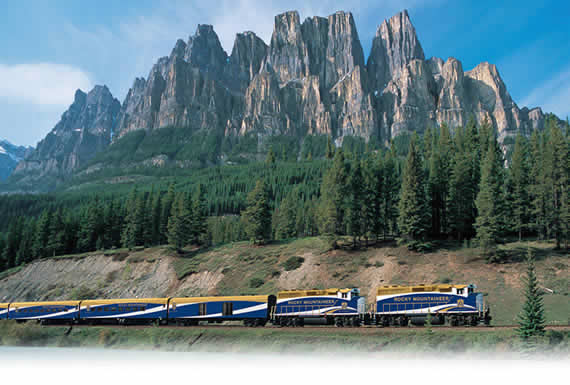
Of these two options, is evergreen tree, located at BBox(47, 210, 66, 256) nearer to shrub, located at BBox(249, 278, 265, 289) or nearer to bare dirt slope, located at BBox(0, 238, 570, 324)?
bare dirt slope, located at BBox(0, 238, 570, 324)

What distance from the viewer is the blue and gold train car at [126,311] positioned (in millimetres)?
44875

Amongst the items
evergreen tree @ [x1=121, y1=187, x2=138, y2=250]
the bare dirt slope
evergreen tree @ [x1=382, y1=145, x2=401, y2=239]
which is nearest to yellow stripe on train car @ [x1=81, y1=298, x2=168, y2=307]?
the bare dirt slope

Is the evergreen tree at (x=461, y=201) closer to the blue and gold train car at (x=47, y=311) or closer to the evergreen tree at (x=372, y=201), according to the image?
the evergreen tree at (x=372, y=201)

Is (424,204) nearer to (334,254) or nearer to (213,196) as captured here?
(334,254)

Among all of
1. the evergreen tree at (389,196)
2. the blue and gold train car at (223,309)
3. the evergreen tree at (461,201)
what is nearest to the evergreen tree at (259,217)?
the evergreen tree at (389,196)

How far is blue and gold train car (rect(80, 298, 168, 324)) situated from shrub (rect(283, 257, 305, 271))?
27431 mm

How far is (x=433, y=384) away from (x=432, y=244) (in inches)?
1838

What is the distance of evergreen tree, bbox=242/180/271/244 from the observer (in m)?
82.9

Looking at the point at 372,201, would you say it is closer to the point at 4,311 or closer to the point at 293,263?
the point at 293,263

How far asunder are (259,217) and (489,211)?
42.6 m

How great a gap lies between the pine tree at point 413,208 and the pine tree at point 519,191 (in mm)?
16903

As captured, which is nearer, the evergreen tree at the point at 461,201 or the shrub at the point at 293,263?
the shrub at the point at 293,263

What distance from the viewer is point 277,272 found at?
6781cm

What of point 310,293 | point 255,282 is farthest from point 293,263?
point 310,293
